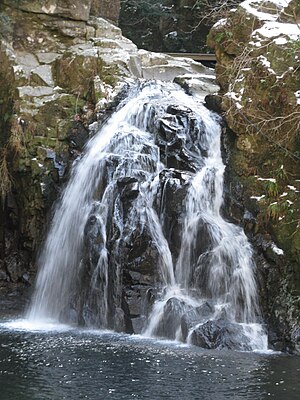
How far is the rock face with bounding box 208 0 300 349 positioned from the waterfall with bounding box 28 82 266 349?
0.31 metres

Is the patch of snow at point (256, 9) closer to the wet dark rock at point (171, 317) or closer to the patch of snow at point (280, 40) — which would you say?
the patch of snow at point (280, 40)

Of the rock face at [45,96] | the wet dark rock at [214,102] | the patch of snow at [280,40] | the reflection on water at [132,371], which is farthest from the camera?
the rock face at [45,96]

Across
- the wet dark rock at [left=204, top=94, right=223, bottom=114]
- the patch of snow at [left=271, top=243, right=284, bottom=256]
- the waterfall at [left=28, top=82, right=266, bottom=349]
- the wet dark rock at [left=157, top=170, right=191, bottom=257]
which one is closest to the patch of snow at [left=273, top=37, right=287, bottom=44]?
the wet dark rock at [left=204, top=94, right=223, bottom=114]

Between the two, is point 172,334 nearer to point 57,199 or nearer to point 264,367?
point 264,367

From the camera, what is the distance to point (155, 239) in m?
10.6

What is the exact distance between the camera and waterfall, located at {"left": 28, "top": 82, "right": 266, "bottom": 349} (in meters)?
9.84

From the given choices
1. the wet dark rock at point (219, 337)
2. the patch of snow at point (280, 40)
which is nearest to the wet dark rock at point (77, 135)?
the patch of snow at point (280, 40)

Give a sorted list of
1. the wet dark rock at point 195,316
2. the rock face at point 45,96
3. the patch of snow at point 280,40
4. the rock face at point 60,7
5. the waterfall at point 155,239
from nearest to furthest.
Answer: the wet dark rock at point 195,316
the waterfall at point 155,239
the patch of snow at point 280,40
the rock face at point 45,96
the rock face at point 60,7

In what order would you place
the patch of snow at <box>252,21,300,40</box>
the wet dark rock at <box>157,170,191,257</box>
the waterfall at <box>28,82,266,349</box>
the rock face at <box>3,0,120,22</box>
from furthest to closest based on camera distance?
the rock face at <box>3,0,120,22</box>, the patch of snow at <box>252,21,300,40</box>, the wet dark rock at <box>157,170,191,257</box>, the waterfall at <box>28,82,266,349</box>

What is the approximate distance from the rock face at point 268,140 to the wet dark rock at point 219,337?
0.62 metres

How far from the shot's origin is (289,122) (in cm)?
1077

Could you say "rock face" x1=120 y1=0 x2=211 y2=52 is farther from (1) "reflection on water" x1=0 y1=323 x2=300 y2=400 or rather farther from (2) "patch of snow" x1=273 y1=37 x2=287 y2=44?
(1) "reflection on water" x1=0 y1=323 x2=300 y2=400

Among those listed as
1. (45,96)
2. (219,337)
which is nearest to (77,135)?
(45,96)

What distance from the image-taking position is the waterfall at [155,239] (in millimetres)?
9836
